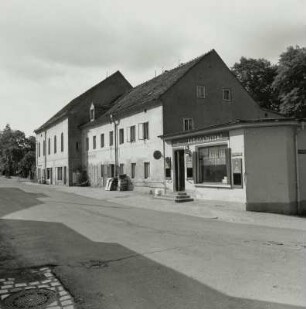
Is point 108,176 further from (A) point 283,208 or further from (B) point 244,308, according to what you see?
(B) point 244,308

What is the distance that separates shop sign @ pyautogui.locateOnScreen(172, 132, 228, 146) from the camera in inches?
734

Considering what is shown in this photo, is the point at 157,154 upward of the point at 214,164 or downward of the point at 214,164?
upward

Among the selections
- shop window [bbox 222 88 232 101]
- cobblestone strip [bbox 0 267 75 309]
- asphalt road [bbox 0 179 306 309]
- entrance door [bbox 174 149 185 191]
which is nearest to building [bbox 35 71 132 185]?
shop window [bbox 222 88 232 101]

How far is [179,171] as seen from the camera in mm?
23797

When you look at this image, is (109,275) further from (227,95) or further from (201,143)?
(227,95)

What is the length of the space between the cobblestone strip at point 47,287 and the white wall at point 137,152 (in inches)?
744

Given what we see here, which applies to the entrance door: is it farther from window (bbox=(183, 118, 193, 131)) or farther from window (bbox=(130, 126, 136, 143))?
window (bbox=(130, 126, 136, 143))

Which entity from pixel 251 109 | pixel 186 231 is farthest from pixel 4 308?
pixel 251 109

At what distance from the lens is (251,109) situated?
31.0m

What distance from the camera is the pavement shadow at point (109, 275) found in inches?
218

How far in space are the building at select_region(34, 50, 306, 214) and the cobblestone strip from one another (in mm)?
11740

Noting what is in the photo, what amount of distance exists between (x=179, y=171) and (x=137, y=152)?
660 cm

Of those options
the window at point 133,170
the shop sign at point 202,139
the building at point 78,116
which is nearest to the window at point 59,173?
the building at point 78,116

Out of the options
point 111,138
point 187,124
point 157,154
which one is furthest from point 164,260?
point 111,138
